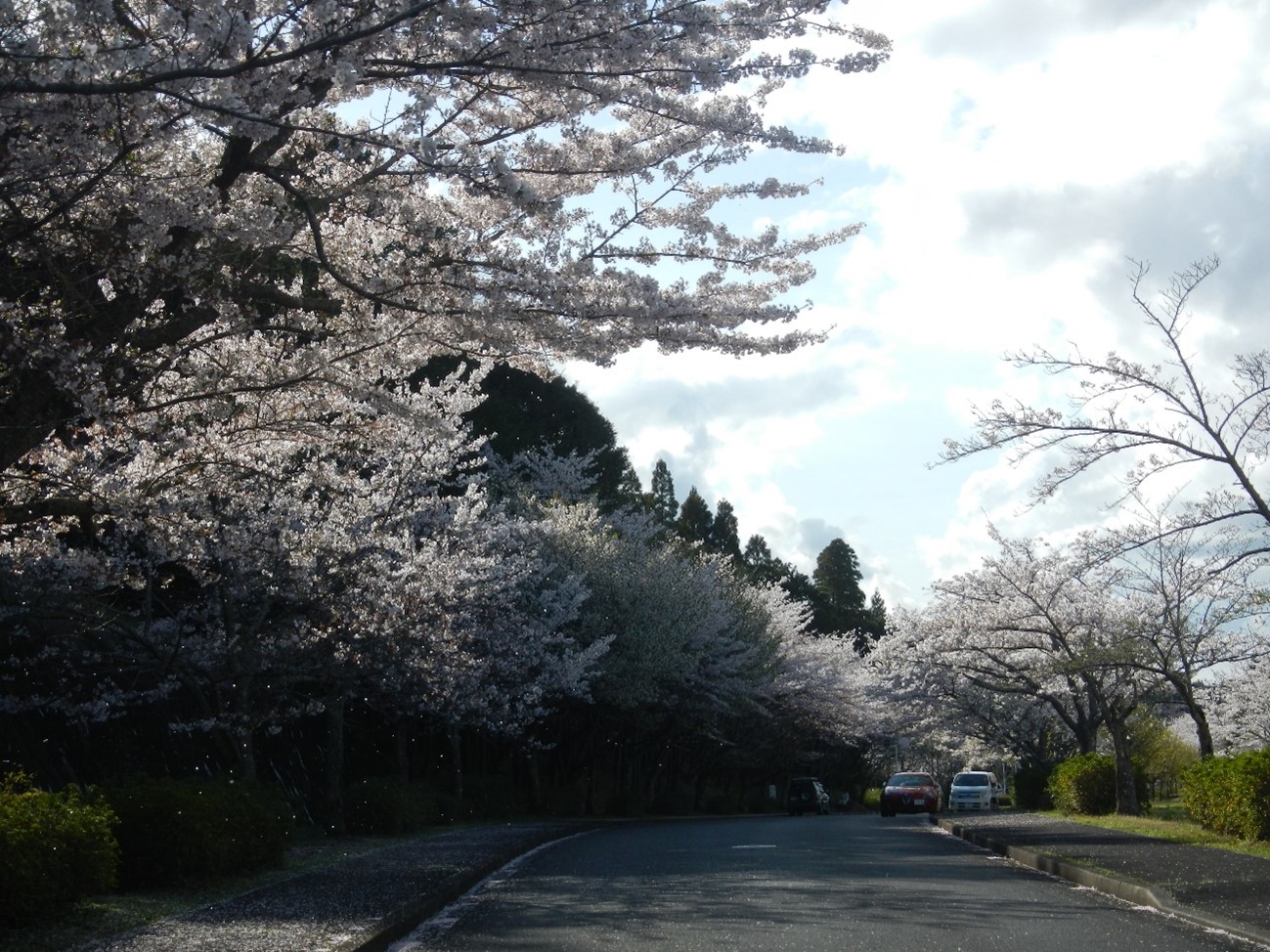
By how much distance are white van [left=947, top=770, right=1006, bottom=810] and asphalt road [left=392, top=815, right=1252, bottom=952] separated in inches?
995

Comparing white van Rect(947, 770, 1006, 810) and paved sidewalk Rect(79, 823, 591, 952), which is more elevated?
white van Rect(947, 770, 1006, 810)

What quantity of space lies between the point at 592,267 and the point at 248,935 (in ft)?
17.5

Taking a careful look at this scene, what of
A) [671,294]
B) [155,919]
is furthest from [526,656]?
[671,294]

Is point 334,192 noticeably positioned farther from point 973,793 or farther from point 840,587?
point 840,587

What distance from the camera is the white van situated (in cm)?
4297

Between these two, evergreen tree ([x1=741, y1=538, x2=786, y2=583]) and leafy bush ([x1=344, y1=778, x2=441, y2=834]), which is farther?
evergreen tree ([x1=741, y1=538, x2=786, y2=583])

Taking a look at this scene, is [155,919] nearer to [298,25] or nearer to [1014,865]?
[298,25]

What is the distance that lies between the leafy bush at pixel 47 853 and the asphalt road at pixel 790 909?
255cm

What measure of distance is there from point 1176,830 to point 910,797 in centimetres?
1958

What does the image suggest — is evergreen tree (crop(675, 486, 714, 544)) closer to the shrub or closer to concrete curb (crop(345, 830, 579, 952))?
the shrub

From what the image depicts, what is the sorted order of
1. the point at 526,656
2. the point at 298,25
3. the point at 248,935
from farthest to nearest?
the point at 526,656
the point at 248,935
the point at 298,25

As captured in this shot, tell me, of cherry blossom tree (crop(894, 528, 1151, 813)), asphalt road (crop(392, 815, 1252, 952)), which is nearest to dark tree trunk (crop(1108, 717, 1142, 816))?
cherry blossom tree (crop(894, 528, 1151, 813))

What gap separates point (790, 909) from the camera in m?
11.6

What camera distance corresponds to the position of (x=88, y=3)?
568cm
